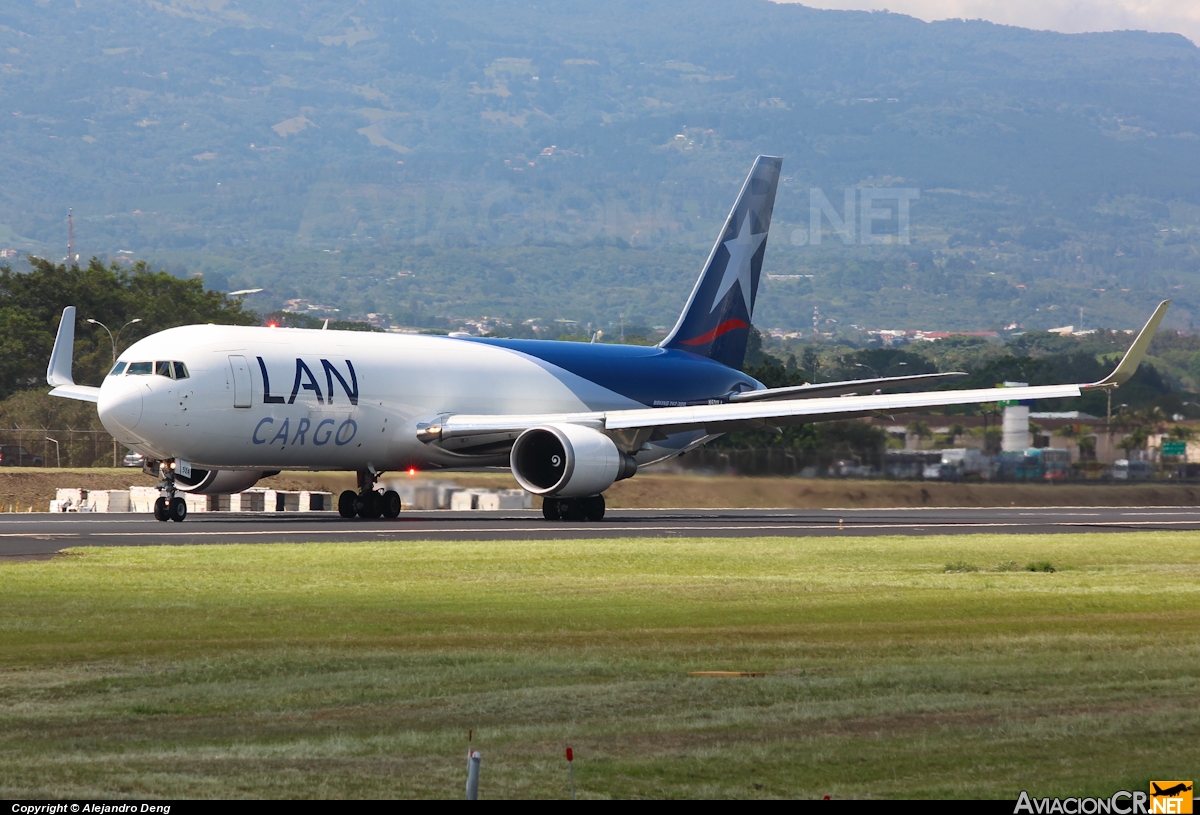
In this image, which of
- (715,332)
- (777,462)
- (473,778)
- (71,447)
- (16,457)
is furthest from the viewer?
(16,457)

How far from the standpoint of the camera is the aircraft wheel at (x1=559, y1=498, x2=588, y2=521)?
1464 inches

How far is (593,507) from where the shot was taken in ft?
123

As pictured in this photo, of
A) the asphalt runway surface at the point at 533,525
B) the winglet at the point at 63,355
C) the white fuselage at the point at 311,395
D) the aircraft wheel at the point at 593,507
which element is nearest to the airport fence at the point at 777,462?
the asphalt runway surface at the point at 533,525

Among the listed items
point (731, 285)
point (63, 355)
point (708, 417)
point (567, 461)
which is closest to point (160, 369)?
point (63, 355)

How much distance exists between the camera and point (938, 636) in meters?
15.2

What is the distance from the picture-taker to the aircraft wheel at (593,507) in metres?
37.4

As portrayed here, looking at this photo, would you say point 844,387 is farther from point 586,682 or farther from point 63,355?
point 586,682

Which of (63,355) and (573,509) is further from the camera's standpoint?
(63,355)

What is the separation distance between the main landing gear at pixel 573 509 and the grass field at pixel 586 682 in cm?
1472

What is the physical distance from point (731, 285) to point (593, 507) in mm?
12119

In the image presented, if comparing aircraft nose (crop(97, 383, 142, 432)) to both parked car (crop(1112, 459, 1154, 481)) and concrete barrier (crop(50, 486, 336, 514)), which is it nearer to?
concrete barrier (crop(50, 486, 336, 514))

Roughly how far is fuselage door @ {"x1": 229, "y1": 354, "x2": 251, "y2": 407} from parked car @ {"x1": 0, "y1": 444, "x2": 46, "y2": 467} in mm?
38880

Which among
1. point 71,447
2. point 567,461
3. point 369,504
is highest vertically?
point 567,461

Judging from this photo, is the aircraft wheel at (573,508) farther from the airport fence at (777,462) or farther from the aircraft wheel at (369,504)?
the airport fence at (777,462)
